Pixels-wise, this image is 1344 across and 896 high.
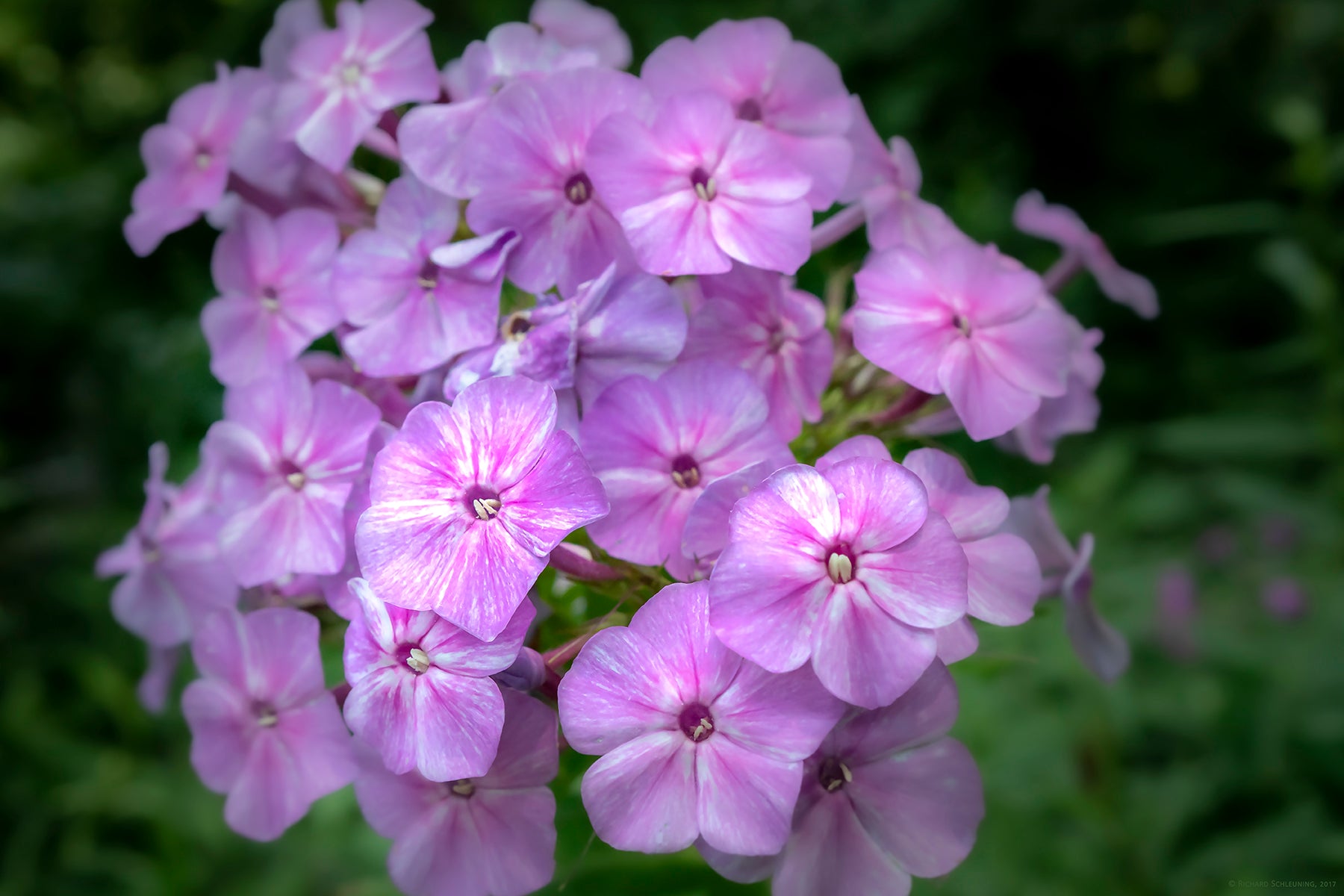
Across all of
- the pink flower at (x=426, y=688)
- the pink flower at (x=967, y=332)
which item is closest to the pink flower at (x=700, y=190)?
the pink flower at (x=967, y=332)

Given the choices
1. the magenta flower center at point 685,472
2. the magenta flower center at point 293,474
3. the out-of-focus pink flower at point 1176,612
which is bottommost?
the out-of-focus pink flower at point 1176,612

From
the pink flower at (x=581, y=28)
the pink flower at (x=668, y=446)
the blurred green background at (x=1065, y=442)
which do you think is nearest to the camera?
the pink flower at (x=668, y=446)

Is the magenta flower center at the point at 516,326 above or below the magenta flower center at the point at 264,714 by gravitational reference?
above

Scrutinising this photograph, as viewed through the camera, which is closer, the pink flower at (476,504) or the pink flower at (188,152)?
the pink flower at (476,504)

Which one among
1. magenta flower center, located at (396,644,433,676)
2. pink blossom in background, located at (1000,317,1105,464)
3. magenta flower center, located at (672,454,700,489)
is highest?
magenta flower center, located at (672,454,700,489)

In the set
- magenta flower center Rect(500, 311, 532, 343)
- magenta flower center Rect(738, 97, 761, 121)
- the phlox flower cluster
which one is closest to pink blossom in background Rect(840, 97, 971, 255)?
the phlox flower cluster

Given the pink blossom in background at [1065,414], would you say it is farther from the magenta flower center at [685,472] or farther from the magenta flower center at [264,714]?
the magenta flower center at [264,714]

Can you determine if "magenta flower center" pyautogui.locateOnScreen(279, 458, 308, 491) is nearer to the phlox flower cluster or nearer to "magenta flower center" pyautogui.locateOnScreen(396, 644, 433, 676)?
the phlox flower cluster
